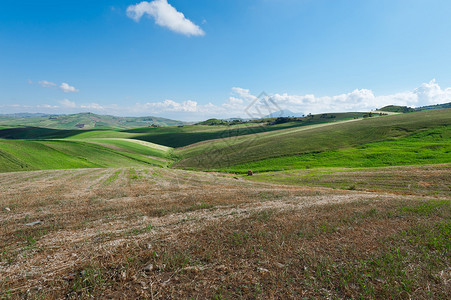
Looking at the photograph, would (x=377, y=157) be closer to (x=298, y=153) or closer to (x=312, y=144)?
(x=298, y=153)

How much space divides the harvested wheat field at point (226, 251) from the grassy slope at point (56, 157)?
40.1 meters

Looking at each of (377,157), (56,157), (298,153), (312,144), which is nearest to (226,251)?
(377,157)

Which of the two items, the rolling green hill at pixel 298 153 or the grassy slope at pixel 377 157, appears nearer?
the grassy slope at pixel 377 157

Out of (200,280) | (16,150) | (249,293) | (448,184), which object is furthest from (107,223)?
(16,150)

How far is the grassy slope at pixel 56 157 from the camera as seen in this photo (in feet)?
143

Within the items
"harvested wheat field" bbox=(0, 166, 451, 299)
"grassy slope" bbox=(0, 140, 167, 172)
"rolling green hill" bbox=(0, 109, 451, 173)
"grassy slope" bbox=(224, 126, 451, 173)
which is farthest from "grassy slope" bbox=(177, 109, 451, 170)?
"harvested wheat field" bbox=(0, 166, 451, 299)

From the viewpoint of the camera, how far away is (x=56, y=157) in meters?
53.1

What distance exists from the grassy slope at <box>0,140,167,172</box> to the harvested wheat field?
4012 cm

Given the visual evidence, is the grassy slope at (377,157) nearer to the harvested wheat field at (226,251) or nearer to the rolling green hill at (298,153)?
the rolling green hill at (298,153)

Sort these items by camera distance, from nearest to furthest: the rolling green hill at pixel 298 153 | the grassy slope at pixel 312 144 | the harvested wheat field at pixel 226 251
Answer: the harvested wheat field at pixel 226 251 < the rolling green hill at pixel 298 153 < the grassy slope at pixel 312 144

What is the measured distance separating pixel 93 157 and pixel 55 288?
67.2m

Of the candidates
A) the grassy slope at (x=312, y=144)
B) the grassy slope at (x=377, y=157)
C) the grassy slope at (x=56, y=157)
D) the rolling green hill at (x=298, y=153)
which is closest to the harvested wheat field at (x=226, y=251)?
the grassy slope at (x=377, y=157)

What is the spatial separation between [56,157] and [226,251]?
213ft

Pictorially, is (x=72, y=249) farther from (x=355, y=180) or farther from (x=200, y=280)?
(x=355, y=180)
